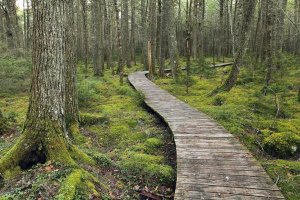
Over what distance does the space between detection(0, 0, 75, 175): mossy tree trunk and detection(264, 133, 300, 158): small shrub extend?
4.92 metres

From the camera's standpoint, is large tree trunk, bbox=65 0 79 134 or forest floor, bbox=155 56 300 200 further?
large tree trunk, bbox=65 0 79 134

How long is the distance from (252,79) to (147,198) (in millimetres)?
13194

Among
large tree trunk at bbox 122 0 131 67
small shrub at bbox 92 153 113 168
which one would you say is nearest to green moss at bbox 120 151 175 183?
small shrub at bbox 92 153 113 168

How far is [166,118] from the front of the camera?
366 inches

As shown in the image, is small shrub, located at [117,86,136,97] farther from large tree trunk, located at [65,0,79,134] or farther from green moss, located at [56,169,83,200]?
green moss, located at [56,169,83,200]

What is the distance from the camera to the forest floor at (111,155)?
468 cm

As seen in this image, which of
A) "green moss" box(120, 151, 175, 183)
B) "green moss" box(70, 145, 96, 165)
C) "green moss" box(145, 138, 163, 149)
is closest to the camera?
"green moss" box(70, 145, 96, 165)

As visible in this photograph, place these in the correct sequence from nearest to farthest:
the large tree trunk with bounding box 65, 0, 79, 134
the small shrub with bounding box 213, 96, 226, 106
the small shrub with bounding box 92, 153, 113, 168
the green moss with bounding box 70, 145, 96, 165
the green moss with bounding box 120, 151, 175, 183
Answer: the green moss with bounding box 70, 145, 96, 165 < the green moss with bounding box 120, 151, 175, 183 < the small shrub with bounding box 92, 153, 113, 168 < the large tree trunk with bounding box 65, 0, 79, 134 < the small shrub with bounding box 213, 96, 226, 106

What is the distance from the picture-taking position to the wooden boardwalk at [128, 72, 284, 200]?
4676 mm

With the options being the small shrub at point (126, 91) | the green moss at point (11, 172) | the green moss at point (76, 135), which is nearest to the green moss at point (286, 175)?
the green moss at point (76, 135)

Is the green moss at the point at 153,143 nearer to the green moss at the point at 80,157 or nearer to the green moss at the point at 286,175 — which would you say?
the green moss at the point at 80,157

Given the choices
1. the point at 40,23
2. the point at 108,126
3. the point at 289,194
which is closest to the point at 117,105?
the point at 108,126

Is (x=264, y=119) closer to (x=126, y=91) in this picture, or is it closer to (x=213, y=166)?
(x=213, y=166)

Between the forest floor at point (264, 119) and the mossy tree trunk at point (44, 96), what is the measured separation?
4293 millimetres
